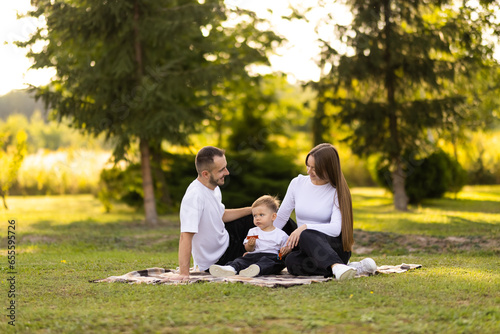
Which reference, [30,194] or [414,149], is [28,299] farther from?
[30,194]

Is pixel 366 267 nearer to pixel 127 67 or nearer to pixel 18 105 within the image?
pixel 127 67

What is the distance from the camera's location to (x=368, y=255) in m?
8.84

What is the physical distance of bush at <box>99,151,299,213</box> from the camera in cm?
1577

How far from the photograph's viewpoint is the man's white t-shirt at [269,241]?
612cm

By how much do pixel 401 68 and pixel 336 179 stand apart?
1037cm

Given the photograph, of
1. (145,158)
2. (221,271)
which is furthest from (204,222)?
(145,158)

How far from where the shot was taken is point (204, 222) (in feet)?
19.7

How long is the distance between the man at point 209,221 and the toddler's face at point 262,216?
25 centimetres

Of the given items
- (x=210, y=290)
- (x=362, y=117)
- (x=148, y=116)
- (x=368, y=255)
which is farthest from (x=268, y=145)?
(x=210, y=290)

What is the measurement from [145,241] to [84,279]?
4293mm

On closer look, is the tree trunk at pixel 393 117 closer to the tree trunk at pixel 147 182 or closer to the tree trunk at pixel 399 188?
the tree trunk at pixel 399 188

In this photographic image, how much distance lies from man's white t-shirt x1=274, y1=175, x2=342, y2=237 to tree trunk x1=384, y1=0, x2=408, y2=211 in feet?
30.2

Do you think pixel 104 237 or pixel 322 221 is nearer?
pixel 322 221

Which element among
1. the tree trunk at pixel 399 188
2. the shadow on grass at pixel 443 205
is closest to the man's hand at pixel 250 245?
the tree trunk at pixel 399 188
